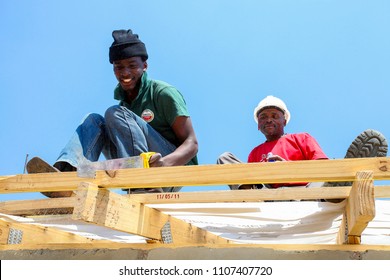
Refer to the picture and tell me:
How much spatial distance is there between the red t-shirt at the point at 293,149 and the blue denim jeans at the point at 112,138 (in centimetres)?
113

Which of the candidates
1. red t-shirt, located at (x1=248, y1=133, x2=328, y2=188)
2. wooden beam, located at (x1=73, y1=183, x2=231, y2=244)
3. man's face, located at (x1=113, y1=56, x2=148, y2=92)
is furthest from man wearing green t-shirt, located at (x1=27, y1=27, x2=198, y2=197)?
red t-shirt, located at (x1=248, y1=133, x2=328, y2=188)

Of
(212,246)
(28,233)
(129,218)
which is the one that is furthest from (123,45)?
(212,246)

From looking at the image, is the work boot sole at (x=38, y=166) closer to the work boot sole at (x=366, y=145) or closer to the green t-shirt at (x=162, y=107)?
the green t-shirt at (x=162, y=107)

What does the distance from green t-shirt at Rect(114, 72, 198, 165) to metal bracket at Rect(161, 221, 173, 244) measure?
3.86ft

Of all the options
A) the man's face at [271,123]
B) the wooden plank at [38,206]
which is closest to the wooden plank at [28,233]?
the wooden plank at [38,206]

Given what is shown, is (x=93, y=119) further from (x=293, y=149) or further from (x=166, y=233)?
(x=293, y=149)

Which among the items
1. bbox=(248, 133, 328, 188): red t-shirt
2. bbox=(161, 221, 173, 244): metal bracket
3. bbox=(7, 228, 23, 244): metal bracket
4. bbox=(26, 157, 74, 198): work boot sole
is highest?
bbox=(248, 133, 328, 188): red t-shirt

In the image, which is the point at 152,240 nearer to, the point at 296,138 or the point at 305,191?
the point at 305,191

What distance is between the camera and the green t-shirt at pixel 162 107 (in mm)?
3965

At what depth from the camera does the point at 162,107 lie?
158 inches

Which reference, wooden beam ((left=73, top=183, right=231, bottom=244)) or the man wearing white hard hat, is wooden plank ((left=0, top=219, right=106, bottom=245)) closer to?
wooden beam ((left=73, top=183, right=231, bottom=244))

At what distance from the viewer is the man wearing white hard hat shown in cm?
344

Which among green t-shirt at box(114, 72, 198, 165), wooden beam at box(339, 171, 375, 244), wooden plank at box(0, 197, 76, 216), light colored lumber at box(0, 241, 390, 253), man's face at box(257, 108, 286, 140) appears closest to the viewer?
wooden beam at box(339, 171, 375, 244)
